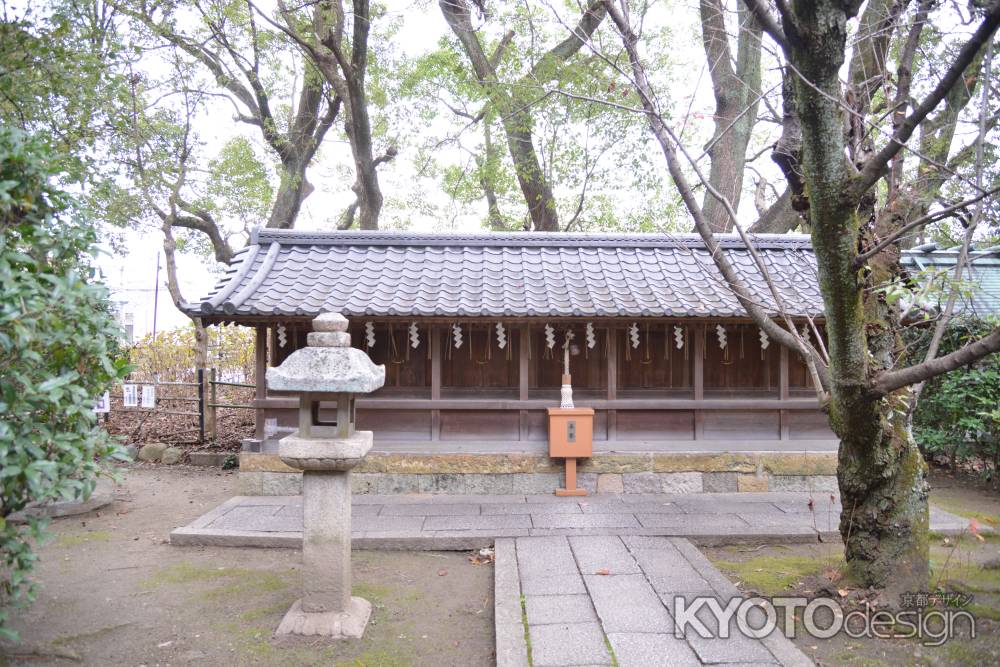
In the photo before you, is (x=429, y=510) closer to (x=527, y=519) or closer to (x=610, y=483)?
(x=527, y=519)

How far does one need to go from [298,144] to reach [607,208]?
8720mm

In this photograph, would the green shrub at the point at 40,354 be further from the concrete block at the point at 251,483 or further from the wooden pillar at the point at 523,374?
the wooden pillar at the point at 523,374

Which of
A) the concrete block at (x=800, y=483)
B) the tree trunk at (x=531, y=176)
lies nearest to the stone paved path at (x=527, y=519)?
the concrete block at (x=800, y=483)

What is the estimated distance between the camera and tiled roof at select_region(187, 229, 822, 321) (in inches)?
307

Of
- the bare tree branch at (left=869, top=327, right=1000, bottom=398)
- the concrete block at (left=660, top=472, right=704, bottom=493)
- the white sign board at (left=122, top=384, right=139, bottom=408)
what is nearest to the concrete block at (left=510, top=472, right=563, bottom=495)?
the concrete block at (left=660, top=472, right=704, bottom=493)

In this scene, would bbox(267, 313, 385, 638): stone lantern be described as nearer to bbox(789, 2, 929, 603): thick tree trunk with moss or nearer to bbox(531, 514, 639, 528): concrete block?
Answer: bbox(531, 514, 639, 528): concrete block

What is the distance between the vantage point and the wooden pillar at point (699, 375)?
8555 mm

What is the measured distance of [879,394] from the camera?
404cm

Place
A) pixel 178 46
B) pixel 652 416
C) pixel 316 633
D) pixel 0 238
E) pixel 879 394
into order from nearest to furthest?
pixel 0 238, pixel 879 394, pixel 316 633, pixel 652 416, pixel 178 46

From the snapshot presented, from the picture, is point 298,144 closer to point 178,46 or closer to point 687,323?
point 178,46

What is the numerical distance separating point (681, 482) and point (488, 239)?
4.82 metres

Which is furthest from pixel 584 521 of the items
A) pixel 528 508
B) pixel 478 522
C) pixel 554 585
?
pixel 554 585

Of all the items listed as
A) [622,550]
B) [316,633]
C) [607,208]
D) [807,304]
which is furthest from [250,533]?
[607,208]

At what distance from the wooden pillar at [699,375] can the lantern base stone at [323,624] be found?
5.77 metres
